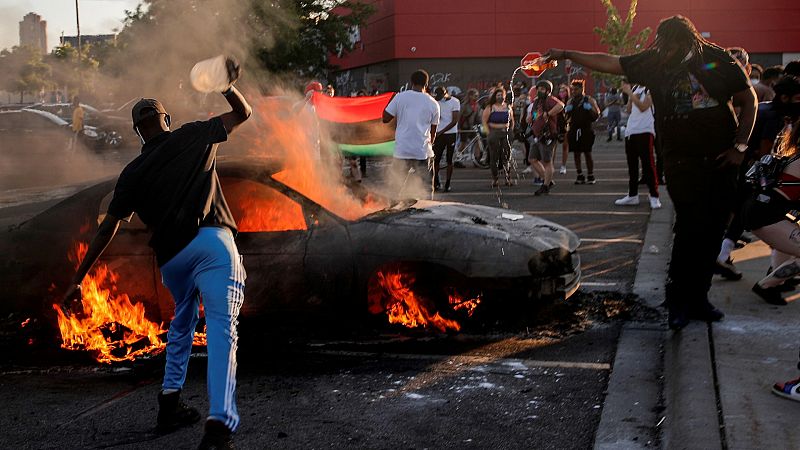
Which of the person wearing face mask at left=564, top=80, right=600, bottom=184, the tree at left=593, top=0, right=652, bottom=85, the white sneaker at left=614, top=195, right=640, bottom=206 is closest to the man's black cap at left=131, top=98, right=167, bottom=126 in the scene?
the white sneaker at left=614, top=195, right=640, bottom=206

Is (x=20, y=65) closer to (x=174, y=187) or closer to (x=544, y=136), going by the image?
(x=544, y=136)

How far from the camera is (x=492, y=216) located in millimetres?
6391

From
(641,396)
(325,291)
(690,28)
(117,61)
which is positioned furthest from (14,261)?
(117,61)

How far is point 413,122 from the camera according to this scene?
9758mm

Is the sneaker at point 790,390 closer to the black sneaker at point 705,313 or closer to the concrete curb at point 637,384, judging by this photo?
the concrete curb at point 637,384

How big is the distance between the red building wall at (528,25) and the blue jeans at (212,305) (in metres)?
37.1

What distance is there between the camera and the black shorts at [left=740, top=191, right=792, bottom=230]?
5352 millimetres

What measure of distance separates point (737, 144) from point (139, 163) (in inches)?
140

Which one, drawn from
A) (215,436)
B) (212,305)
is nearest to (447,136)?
(212,305)

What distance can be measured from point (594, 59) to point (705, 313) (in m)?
1.80

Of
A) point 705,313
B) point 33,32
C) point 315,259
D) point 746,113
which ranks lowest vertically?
point 705,313

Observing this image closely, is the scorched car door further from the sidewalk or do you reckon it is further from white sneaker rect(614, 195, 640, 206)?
white sneaker rect(614, 195, 640, 206)

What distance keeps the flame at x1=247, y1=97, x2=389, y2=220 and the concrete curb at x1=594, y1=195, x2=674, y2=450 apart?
1.99 meters

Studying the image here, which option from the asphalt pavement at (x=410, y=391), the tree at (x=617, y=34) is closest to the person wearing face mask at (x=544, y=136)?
the asphalt pavement at (x=410, y=391)
